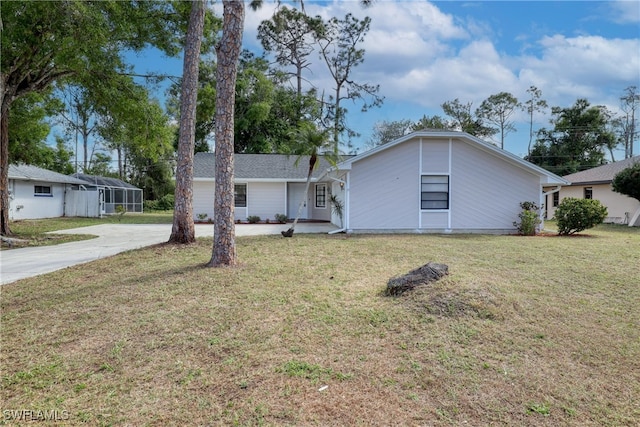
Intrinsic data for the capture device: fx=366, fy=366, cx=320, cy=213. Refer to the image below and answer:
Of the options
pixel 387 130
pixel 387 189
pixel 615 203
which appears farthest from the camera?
pixel 387 130

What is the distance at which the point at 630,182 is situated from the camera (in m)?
17.0

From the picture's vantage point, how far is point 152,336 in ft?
12.4

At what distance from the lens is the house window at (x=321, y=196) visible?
20181 mm

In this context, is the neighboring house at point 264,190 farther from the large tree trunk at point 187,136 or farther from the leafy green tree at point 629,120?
the leafy green tree at point 629,120

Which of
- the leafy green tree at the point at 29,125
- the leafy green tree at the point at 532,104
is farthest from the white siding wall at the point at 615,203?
the leafy green tree at the point at 29,125

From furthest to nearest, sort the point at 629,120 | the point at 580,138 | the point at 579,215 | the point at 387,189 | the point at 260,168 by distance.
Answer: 1. the point at 629,120
2. the point at 580,138
3. the point at 260,168
4. the point at 387,189
5. the point at 579,215

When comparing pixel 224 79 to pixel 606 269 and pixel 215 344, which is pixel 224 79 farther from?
pixel 606 269

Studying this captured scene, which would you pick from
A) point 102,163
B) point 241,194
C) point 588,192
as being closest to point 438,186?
point 241,194

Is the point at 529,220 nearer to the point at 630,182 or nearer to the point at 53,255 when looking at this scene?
the point at 630,182

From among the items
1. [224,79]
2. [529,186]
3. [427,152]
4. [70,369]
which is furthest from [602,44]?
[70,369]

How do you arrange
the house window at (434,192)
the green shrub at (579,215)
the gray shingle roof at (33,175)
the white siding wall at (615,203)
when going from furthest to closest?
the gray shingle roof at (33,175), the white siding wall at (615,203), the house window at (434,192), the green shrub at (579,215)

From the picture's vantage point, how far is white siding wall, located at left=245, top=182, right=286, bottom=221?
20.0 m

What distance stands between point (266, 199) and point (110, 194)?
50.2ft

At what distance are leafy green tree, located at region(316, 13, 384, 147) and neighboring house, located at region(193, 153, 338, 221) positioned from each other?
414 inches
